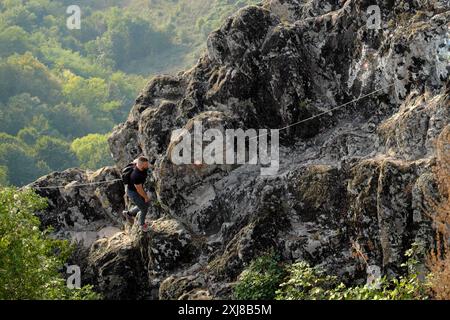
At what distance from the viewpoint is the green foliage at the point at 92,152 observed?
499 ft

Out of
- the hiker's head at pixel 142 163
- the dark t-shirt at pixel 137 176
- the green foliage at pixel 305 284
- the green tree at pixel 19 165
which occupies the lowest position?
the green tree at pixel 19 165

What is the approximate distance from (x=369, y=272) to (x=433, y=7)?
6.59 metres

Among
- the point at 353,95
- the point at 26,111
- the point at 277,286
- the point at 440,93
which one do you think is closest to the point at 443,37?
the point at 440,93

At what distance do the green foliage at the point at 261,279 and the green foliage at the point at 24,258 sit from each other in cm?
404

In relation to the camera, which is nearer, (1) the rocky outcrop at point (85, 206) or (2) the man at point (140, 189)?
(2) the man at point (140, 189)

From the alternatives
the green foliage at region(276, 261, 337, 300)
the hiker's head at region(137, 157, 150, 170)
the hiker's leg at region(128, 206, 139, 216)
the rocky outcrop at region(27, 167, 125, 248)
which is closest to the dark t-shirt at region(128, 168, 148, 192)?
the hiker's head at region(137, 157, 150, 170)

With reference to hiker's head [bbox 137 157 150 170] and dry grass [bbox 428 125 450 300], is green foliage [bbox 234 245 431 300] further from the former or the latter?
hiker's head [bbox 137 157 150 170]

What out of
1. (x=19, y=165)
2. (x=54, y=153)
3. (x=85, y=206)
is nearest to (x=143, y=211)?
(x=85, y=206)

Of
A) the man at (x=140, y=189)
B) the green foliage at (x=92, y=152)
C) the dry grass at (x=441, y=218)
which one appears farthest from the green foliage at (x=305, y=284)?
the green foliage at (x=92, y=152)

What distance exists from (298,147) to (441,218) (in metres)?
6.51

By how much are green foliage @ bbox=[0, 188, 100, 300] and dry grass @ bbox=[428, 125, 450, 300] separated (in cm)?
813

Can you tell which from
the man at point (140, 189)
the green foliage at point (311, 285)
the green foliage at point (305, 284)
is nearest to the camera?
the green foliage at point (311, 285)

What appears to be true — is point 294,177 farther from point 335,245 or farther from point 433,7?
point 433,7

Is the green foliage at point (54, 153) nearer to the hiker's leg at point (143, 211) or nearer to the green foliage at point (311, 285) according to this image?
the hiker's leg at point (143, 211)
